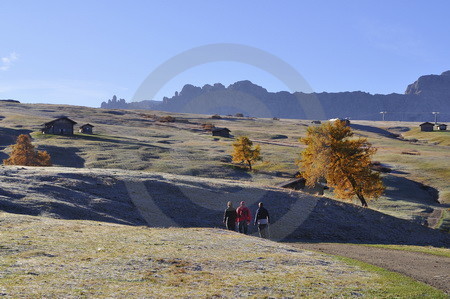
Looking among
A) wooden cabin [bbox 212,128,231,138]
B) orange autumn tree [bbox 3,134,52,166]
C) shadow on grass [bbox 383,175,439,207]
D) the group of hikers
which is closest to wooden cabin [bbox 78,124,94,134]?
wooden cabin [bbox 212,128,231,138]

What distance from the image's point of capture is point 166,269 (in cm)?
1830

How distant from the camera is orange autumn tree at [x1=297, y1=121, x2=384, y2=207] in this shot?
64062mm

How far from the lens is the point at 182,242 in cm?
2467

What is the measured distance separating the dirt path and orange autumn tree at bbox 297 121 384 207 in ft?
116

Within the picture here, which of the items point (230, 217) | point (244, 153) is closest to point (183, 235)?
point (230, 217)

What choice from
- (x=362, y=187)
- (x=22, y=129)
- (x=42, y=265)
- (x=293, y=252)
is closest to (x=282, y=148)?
(x=362, y=187)

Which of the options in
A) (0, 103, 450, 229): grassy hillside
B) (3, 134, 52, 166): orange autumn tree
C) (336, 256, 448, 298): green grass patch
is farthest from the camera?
(3, 134, 52, 166): orange autumn tree

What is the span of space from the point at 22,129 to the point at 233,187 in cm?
10947

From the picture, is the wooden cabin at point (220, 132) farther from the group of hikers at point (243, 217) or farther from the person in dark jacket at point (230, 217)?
the person in dark jacket at point (230, 217)

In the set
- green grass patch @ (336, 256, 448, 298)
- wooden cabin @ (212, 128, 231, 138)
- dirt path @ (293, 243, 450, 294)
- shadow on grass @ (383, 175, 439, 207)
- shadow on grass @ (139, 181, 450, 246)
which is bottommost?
shadow on grass @ (383, 175, 439, 207)

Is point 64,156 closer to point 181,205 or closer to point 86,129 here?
point 86,129

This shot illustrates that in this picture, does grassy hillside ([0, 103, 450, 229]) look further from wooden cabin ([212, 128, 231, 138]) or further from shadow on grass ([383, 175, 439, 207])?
wooden cabin ([212, 128, 231, 138])

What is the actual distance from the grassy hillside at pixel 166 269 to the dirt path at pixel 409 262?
1240mm

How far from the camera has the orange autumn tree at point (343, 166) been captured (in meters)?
64.1
